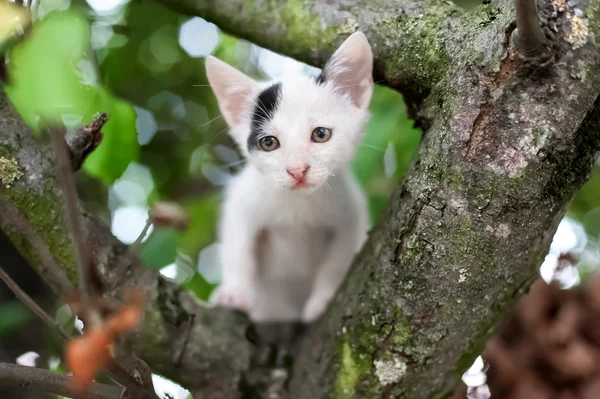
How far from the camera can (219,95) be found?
159 cm

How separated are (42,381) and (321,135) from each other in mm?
870

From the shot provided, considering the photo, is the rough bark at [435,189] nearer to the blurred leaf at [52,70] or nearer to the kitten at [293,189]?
the kitten at [293,189]

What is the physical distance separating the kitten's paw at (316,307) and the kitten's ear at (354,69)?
59cm

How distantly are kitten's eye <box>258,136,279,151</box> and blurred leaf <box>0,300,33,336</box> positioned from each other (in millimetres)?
877

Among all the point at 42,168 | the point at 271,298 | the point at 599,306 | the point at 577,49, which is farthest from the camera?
the point at 271,298

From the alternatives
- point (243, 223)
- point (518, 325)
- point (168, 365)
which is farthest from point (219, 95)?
point (518, 325)

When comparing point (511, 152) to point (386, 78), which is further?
point (386, 78)

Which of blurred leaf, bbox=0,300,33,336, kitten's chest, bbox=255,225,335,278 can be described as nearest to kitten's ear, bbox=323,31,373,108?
kitten's chest, bbox=255,225,335,278

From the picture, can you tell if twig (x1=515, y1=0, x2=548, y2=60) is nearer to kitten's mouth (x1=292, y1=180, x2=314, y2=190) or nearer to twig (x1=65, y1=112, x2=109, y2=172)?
kitten's mouth (x1=292, y1=180, x2=314, y2=190)

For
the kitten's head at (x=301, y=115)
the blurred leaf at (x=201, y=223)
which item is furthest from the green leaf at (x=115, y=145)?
the blurred leaf at (x=201, y=223)

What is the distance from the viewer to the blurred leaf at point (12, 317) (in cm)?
165

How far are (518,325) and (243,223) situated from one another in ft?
2.87

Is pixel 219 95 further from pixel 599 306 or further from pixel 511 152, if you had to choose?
pixel 599 306

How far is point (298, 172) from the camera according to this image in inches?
54.6
